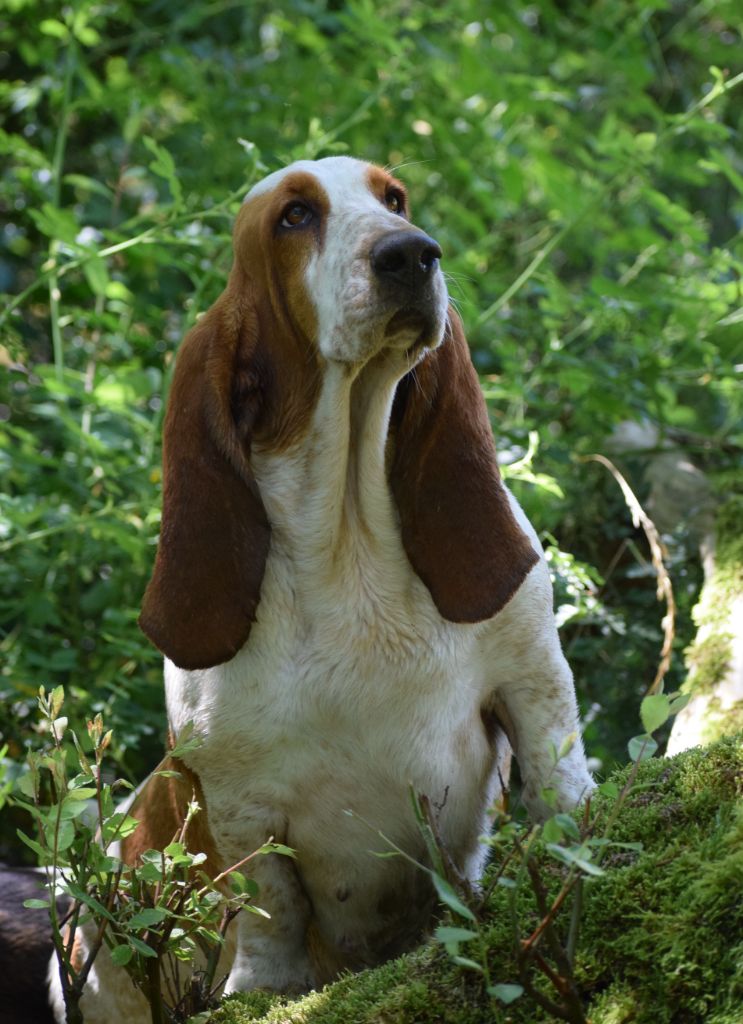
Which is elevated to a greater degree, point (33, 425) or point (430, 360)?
point (430, 360)

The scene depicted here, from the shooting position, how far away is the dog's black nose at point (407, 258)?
3066 millimetres

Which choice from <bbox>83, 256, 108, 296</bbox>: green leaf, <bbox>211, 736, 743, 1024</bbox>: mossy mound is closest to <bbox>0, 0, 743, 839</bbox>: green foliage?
<bbox>83, 256, 108, 296</bbox>: green leaf

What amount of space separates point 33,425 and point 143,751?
1.87 meters

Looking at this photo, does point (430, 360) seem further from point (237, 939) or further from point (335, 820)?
point (237, 939)

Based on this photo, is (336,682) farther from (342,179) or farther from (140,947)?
(342,179)

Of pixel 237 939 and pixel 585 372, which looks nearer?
pixel 237 939

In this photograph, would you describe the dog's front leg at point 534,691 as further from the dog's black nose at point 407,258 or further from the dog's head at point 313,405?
the dog's black nose at point 407,258

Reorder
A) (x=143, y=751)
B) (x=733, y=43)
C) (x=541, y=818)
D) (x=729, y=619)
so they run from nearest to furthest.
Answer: (x=541, y=818)
(x=729, y=619)
(x=143, y=751)
(x=733, y=43)

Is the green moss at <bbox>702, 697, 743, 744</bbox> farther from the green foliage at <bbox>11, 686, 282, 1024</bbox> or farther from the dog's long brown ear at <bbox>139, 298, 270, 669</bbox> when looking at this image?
the green foliage at <bbox>11, 686, 282, 1024</bbox>

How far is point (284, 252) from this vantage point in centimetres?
338

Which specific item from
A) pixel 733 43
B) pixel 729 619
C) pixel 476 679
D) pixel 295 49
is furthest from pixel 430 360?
pixel 733 43

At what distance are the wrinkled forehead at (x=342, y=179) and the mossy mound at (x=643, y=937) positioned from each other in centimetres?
149

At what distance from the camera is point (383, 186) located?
136 inches

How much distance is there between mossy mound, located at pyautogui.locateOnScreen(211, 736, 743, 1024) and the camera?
219cm
